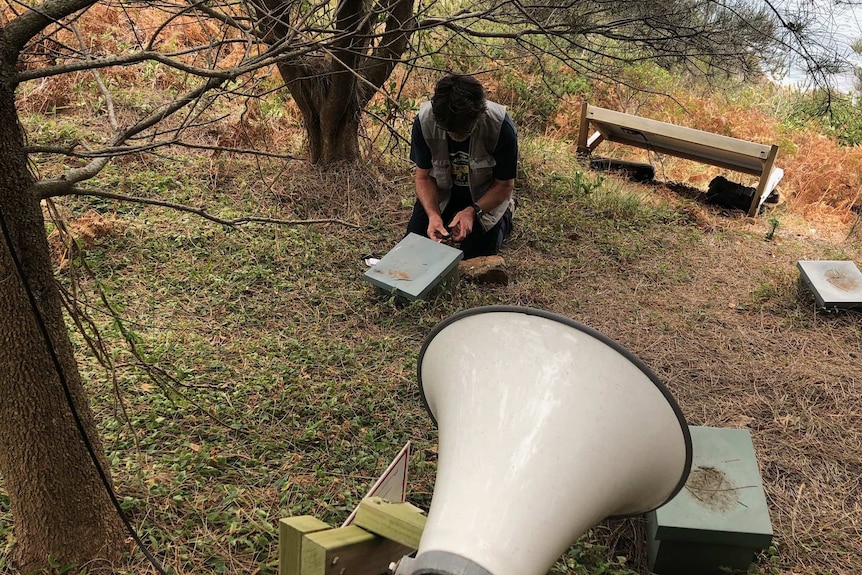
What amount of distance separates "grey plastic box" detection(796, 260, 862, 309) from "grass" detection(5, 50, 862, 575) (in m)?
0.10

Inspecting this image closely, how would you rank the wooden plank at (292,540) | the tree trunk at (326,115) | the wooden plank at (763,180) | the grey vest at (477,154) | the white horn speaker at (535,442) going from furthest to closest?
1. the wooden plank at (763,180)
2. the tree trunk at (326,115)
3. the grey vest at (477,154)
4. the wooden plank at (292,540)
5. the white horn speaker at (535,442)

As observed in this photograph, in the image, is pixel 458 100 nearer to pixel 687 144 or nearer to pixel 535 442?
pixel 535 442

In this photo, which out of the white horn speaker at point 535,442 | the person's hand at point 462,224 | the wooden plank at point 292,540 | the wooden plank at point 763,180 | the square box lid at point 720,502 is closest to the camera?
the white horn speaker at point 535,442

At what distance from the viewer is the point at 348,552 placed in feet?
4.77

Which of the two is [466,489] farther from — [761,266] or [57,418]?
[761,266]

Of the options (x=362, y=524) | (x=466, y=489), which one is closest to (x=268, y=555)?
(x=362, y=524)

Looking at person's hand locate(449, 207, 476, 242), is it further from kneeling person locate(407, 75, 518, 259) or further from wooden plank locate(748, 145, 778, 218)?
wooden plank locate(748, 145, 778, 218)

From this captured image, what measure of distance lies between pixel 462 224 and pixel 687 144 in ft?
9.59

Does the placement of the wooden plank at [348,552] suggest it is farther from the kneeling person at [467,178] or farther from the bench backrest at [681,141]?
the bench backrest at [681,141]

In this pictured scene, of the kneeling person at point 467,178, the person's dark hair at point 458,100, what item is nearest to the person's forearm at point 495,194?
the kneeling person at point 467,178

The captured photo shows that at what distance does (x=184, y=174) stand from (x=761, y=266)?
4087 mm

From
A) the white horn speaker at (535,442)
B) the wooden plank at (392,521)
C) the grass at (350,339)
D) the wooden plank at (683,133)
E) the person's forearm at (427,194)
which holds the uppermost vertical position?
the wooden plank at (683,133)

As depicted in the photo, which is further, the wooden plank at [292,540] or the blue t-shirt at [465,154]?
the blue t-shirt at [465,154]

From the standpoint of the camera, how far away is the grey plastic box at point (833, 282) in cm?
373
